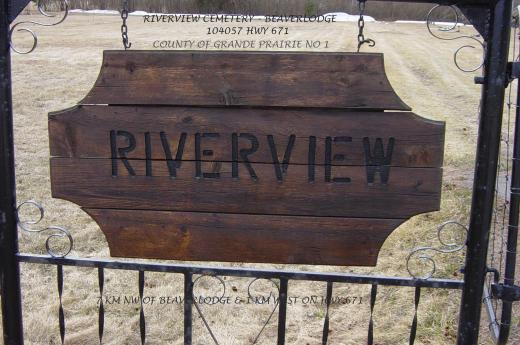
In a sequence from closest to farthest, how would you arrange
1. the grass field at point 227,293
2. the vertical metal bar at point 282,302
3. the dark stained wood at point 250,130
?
1. the dark stained wood at point 250,130
2. the vertical metal bar at point 282,302
3. the grass field at point 227,293

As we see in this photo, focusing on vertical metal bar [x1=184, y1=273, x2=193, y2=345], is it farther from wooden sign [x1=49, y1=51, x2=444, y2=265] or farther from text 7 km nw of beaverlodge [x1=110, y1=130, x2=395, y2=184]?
text 7 km nw of beaverlodge [x1=110, y1=130, x2=395, y2=184]

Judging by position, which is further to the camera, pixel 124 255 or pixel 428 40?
pixel 428 40

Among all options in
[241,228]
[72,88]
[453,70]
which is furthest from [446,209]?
[453,70]

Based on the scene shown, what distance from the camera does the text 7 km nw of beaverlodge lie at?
2.07 meters

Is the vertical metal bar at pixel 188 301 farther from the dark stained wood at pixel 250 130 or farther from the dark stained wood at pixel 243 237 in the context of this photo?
the dark stained wood at pixel 250 130

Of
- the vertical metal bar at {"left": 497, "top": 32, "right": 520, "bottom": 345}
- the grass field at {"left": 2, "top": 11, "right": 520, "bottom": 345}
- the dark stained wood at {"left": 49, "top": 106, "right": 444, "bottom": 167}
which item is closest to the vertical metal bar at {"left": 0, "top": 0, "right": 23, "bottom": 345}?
the dark stained wood at {"left": 49, "top": 106, "right": 444, "bottom": 167}

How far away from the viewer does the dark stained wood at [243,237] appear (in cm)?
213

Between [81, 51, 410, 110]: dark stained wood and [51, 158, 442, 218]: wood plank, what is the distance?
0.22 m

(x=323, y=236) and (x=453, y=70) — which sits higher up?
(x=453, y=70)

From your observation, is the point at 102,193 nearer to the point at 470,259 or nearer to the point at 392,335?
the point at 470,259

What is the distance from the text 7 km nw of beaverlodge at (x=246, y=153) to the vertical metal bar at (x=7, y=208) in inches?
14.7

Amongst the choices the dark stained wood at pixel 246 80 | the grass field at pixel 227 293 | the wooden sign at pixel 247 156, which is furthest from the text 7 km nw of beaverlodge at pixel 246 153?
the grass field at pixel 227 293

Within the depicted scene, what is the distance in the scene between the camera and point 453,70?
539 inches

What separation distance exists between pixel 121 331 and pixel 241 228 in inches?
55.6
